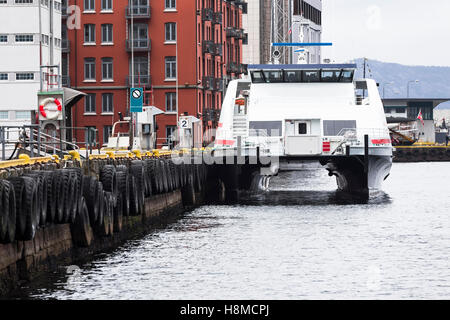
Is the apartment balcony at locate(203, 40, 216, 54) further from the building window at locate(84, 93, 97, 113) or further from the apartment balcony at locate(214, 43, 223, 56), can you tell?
the building window at locate(84, 93, 97, 113)

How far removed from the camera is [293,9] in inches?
6752

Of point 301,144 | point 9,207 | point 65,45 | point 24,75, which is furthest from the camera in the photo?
point 65,45

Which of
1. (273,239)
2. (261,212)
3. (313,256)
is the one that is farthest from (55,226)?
(261,212)

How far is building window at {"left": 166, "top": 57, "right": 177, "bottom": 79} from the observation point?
325ft

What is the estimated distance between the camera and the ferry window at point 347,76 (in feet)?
151

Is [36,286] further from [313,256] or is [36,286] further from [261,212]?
[261,212]

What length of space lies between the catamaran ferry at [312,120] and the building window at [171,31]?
52691 mm

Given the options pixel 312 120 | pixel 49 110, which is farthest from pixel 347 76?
pixel 49 110

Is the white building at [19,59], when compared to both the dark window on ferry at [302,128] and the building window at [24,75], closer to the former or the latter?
the building window at [24,75]

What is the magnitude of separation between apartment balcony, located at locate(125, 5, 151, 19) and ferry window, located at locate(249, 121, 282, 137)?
55812 mm

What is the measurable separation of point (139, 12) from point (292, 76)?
176 feet

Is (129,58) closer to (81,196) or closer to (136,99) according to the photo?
(136,99)

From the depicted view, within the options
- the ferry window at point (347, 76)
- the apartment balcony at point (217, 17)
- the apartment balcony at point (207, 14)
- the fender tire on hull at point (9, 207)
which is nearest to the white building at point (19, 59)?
the apartment balcony at point (207, 14)

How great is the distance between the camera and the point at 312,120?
143 ft
